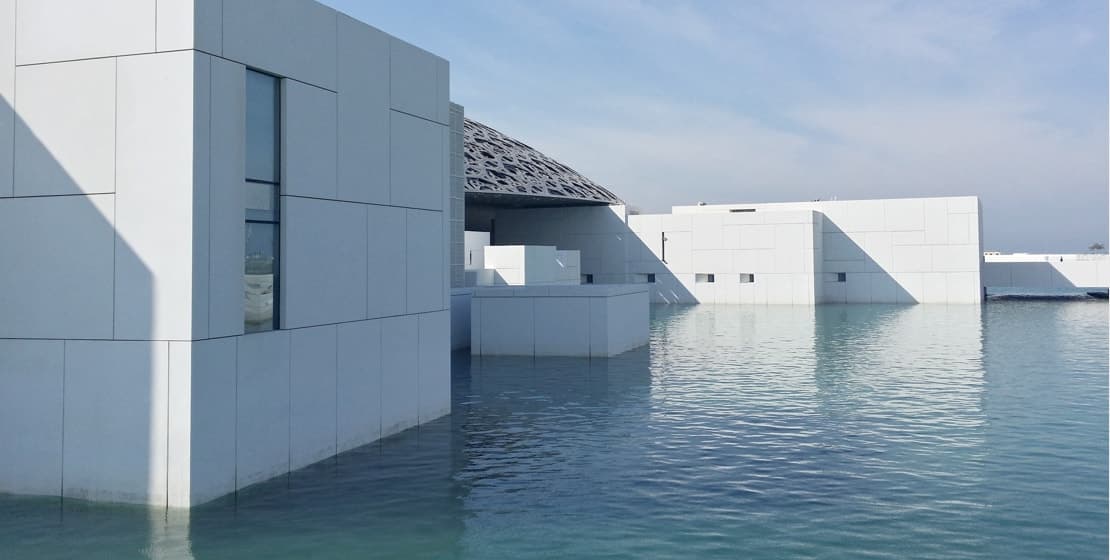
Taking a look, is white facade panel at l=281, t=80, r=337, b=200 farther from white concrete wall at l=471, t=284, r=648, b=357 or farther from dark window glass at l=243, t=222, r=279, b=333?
white concrete wall at l=471, t=284, r=648, b=357

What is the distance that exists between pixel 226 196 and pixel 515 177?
3707 cm

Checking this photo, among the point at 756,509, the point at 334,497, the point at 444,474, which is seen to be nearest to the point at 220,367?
the point at 334,497

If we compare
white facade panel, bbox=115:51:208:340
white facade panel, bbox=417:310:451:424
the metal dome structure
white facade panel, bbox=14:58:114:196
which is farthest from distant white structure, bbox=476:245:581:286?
white facade panel, bbox=115:51:208:340

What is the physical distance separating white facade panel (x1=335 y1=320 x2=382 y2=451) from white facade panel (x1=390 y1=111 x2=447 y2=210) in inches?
84.7

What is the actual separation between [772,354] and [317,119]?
15.8 m

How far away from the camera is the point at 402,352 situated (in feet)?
47.2

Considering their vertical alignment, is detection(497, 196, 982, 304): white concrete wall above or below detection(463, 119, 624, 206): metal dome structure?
below

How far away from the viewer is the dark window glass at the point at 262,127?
11.2 m

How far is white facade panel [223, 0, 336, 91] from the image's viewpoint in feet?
35.5

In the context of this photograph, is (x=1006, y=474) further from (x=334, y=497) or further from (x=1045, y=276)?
(x=1045, y=276)

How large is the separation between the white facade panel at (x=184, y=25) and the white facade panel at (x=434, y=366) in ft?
19.9

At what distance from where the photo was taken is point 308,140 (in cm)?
1212

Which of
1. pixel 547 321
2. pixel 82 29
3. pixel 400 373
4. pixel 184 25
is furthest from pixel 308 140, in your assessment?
pixel 547 321

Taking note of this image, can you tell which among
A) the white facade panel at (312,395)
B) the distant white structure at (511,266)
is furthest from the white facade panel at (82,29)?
the distant white structure at (511,266)
